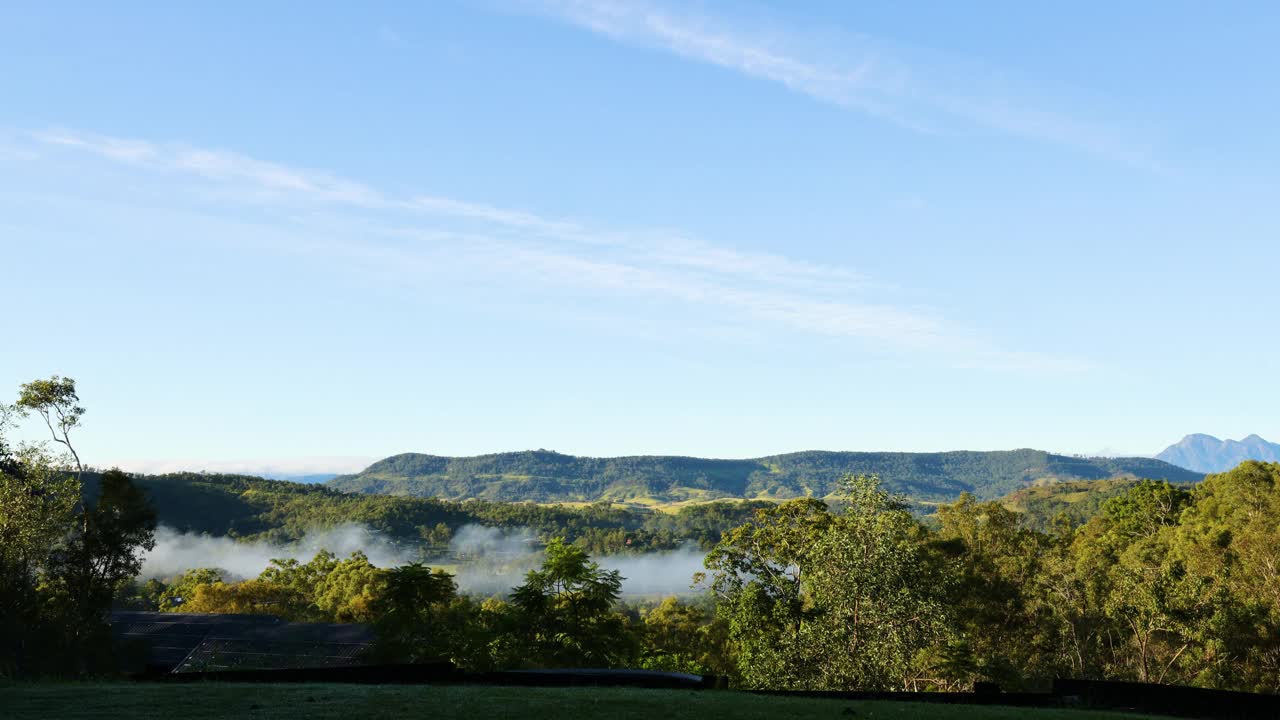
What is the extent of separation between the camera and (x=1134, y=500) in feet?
324

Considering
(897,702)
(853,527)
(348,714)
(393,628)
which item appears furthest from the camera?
(393,628)

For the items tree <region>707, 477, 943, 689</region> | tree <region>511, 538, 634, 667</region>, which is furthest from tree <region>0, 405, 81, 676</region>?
tree <region>707, 477, 943, 689</region>

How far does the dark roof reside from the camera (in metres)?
50.1

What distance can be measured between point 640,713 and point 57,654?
42474 mm

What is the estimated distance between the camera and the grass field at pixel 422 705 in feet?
48.8

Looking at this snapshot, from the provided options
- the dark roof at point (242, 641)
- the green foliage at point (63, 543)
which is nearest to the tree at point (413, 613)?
the dark roof at point (242, 641)

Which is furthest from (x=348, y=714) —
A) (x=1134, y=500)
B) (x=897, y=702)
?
(x=1134, y=500)

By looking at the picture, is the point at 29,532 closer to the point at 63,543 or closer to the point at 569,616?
the point at 63,543

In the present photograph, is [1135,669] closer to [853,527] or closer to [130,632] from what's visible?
[853,527]

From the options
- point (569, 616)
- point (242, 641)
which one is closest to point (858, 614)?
point (569, 616)

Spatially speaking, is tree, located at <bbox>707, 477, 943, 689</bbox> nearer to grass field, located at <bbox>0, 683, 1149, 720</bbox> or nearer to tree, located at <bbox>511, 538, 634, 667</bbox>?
tree, located at <bbox>511, 538, 634, 667</bbox>

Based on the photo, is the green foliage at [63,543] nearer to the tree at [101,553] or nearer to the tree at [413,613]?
the tree at [101,553]

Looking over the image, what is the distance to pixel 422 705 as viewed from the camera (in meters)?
16.0

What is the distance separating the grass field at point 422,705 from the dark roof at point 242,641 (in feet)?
94.6
